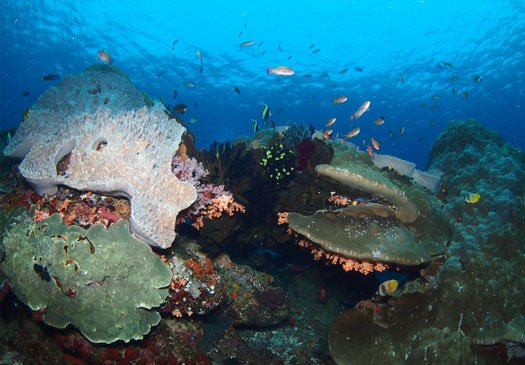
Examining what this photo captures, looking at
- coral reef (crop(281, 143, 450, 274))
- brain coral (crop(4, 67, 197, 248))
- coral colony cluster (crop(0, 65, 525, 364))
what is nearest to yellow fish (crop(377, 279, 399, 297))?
coral colony cluster (crop(0, 65, 525, 364))

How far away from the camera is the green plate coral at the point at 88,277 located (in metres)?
3.75

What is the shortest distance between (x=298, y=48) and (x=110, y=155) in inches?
1372

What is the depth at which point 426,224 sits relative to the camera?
4934 mm

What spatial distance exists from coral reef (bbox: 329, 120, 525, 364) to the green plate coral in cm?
287

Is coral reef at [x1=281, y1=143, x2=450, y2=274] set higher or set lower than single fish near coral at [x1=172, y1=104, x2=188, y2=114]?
higher

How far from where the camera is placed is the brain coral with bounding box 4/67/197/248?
397cm

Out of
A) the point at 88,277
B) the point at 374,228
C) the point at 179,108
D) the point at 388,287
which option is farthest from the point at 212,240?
the point at 179,108

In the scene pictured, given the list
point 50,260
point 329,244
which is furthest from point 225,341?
point 50,260

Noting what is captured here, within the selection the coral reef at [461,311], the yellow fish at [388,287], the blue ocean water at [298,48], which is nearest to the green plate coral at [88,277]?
the coral reef at [461,311]

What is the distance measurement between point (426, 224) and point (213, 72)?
37511 millimetres

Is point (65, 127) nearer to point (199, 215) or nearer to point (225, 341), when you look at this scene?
point (199, 215)

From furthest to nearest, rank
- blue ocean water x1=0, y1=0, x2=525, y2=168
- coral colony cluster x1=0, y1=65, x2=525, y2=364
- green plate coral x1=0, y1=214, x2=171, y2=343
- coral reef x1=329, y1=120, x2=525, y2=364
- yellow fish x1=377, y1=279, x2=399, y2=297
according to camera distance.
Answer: blue ocean water x1=0, y1=0, x2=525, y2=168 < yellow fish x1=377, y1=279, x2=399, y2=297 < coral reef x1=329, y1=120, x2=525, y2=364 < coral colony cluster x1=0, y1=65, x2=525, y2=364 < green plate coral x1=0, y1=214, x2=171, y2=343

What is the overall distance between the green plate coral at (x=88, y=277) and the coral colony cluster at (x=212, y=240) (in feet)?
0.06

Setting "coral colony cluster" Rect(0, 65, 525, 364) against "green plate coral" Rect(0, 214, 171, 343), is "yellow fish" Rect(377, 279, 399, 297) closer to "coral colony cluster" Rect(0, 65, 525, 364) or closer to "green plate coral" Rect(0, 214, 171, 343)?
"coral colony cluster" Rect(0, 65, 525, 364)
